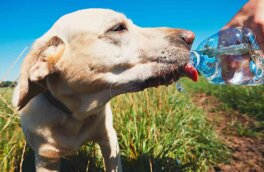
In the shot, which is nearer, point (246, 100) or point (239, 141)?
point (239, 141)

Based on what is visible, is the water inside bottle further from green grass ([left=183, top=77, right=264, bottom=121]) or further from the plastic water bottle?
green grass ([left=183, top=77, right=264, bottom=121])

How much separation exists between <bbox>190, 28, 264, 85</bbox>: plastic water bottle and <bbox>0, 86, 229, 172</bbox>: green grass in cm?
87

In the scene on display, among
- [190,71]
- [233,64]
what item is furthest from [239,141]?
[190,71]

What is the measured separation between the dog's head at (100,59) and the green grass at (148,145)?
23.2 inches

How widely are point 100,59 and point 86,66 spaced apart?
0.13 metres

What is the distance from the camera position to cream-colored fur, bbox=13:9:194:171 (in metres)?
2.82

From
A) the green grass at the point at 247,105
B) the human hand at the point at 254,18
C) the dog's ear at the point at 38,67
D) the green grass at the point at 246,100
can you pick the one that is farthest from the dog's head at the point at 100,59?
the green grass at the point at 246,100

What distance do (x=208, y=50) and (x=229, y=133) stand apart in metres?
1.99

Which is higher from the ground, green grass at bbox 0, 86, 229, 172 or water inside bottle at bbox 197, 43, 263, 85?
water inside bottle at bbox 197, 43, 263, 85

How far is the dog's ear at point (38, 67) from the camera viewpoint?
278 cm

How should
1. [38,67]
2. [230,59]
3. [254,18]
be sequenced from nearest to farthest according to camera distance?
[254,18] < [38,67] < [230,59]

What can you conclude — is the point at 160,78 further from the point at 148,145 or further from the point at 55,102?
the point at 148,145

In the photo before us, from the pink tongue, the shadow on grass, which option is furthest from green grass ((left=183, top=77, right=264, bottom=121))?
the pink tongue

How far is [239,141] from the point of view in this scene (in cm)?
470
